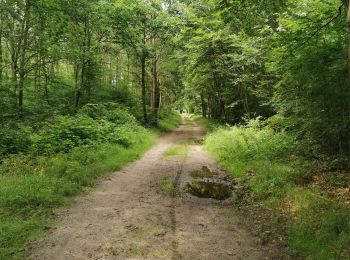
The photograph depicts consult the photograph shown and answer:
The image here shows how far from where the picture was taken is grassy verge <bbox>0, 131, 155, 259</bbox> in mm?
5328

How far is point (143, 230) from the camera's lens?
5.60m

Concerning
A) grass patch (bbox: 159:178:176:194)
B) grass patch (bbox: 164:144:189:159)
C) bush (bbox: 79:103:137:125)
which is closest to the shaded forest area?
bush (bbox: 79:103:137:125)

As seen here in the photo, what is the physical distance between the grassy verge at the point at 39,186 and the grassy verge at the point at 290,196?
440 centimetres

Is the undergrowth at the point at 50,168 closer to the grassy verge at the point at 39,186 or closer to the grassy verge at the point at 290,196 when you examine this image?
the grassy verge at the point at 39,186

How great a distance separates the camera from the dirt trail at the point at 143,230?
477cm

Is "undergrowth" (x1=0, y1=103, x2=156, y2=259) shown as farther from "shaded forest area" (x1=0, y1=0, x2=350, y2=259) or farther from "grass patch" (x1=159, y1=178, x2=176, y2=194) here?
"grass patch" (x1=159, y1=178, x2=176, y2=194)

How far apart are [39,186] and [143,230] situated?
3.41 meters

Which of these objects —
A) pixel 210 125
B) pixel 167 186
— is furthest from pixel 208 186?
pixel 210 125

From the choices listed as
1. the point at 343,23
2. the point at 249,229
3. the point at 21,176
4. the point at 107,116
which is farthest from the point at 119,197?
the point at 107,116

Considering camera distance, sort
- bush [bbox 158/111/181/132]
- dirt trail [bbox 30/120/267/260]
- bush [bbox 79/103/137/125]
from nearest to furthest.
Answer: dirt trail [bbox 30/120/267/260]
bush [bbox 79/103/137/125]
bush [bbox 158/111/181/132]

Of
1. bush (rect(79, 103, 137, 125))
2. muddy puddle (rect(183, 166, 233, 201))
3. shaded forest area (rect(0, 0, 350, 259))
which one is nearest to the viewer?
shaded forest area (rect(0, 0, 350, 259))

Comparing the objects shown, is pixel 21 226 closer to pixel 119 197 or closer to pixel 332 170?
pixel 119 197

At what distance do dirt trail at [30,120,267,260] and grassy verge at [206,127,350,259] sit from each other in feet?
2.61

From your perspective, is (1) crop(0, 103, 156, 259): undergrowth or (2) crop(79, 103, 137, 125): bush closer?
(1) crop(0, 103, 156, 259): undergrowth
